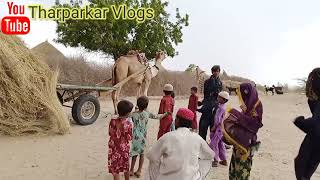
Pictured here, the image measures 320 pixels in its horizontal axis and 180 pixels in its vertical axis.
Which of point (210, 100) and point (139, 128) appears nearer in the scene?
point (139, 128)

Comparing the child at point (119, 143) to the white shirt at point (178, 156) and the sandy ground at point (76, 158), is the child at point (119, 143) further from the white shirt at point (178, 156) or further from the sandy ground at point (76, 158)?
the white shirt at point (178, 156)


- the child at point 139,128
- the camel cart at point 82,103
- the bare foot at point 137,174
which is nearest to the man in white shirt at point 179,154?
the child at point 139,128

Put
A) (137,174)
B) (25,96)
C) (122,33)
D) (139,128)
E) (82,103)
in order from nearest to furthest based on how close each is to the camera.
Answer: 1. (139,128)
2. (137,174)
3. (25,96)
4. (82,103)
5. (122,33)

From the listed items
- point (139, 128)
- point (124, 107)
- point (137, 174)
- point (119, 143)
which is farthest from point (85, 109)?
point (124, 107)

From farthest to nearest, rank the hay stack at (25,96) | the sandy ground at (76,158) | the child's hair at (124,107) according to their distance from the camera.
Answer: the hay stack at (25,96) → the sandy ground at (76,158) → the child's hair at (124,107)

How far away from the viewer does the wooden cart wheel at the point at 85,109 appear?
11.2 m

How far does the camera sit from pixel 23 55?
401 inches

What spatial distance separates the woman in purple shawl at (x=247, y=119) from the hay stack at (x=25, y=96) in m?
5.23

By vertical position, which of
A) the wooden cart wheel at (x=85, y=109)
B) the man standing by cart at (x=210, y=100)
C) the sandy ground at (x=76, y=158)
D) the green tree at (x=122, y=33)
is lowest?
the sandy ground at (x=76, y=158)

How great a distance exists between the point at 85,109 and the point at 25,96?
6.58ft

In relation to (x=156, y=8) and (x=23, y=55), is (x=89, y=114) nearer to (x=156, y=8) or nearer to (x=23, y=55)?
(x=23, y=55)

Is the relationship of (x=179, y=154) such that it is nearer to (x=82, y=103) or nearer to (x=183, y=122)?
(x=183, y=122)

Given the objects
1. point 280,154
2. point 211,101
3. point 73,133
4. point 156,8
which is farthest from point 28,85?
point 156,8

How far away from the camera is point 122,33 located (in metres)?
31.4
